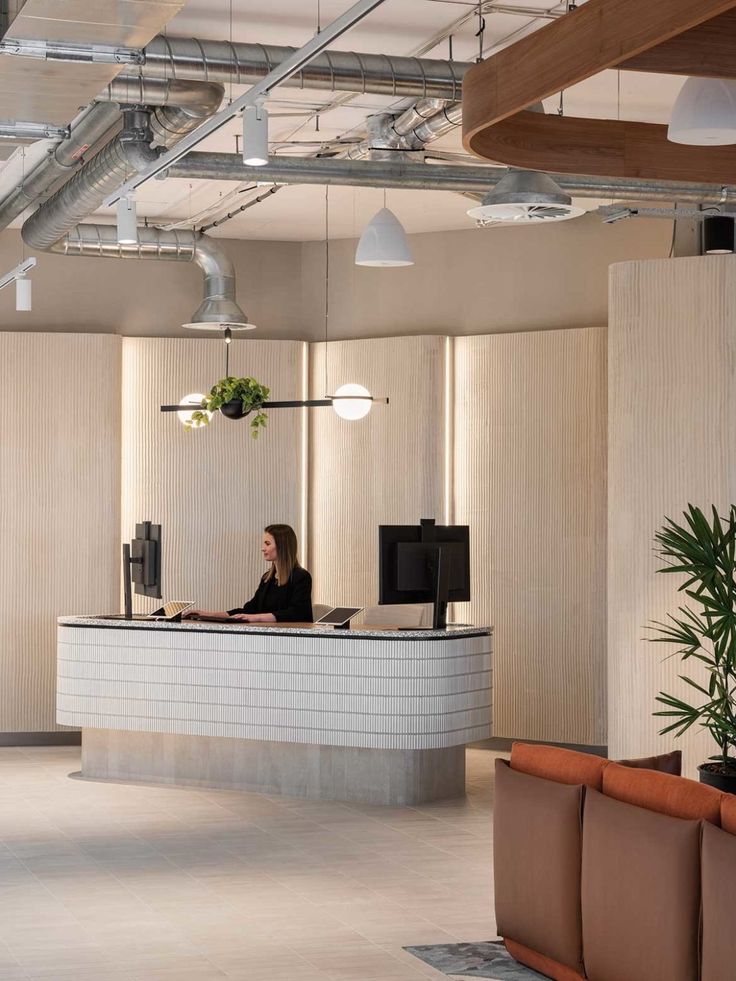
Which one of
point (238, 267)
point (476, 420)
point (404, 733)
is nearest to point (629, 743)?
point (404, 733)

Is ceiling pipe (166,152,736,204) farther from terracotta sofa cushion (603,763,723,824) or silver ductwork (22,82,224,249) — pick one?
terracotta sofa cushion (603,763,723,824)

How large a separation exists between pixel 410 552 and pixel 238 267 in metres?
4.28

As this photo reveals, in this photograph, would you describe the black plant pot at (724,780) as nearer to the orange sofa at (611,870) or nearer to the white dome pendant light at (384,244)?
the orange sofa at (611,870)

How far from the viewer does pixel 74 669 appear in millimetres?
9633

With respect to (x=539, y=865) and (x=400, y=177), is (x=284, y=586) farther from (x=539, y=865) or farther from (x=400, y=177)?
(x=539, y=865)

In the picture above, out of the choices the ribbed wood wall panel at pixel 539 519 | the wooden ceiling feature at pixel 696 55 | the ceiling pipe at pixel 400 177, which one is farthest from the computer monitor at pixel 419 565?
the wooden ceiling feature at pixel 696 55

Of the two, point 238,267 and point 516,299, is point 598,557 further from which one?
point 238,267

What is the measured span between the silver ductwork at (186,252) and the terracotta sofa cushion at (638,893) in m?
6.40

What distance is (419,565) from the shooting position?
881 centimetres

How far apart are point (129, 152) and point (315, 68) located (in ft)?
3.95

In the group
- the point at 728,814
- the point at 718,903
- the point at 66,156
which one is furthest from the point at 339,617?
the point at 718,903

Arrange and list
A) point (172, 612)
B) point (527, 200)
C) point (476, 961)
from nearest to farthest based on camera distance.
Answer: point (476, 961) → point (527, 200) → point (172, 612)

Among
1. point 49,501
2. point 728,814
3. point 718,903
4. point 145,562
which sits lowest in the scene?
point 718,903

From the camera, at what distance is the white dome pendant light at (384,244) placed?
8125 mm
